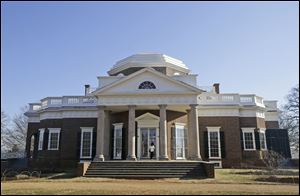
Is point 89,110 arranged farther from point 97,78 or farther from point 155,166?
point 155,166

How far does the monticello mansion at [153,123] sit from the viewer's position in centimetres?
2362

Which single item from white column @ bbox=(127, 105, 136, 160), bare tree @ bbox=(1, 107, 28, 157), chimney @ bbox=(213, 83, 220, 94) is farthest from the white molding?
bare tree @ bbox=(1, 107, 28, 157)

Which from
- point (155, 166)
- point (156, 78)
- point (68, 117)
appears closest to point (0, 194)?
point (155, 166)

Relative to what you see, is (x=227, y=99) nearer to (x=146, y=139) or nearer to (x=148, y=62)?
(x=148, y=62)

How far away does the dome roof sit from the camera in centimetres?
2934

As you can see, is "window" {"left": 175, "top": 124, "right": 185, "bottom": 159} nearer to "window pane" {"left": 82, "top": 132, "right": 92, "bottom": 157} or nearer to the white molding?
the white molding

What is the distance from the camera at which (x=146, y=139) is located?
83.2 feet

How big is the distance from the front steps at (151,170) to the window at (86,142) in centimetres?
645

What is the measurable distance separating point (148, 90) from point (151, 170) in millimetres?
7048

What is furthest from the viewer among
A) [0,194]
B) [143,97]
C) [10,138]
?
[10,138]

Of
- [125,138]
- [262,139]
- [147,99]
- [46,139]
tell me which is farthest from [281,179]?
[46,139]

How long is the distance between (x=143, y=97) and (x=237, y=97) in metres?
10.0

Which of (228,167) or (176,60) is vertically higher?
(176,60)

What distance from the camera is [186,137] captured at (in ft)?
86.3
